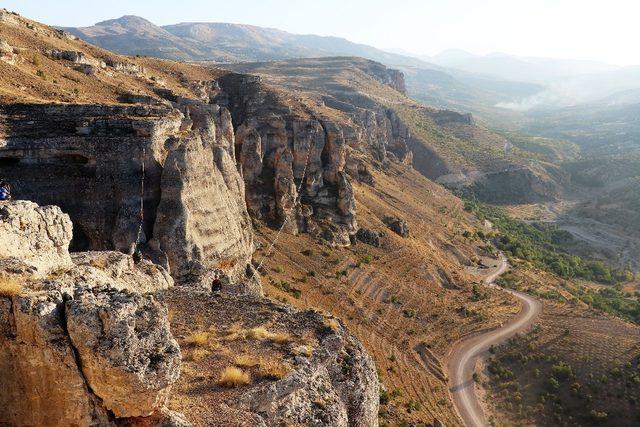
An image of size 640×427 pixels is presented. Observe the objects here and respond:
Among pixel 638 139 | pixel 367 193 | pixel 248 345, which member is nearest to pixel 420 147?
pixel 367 193

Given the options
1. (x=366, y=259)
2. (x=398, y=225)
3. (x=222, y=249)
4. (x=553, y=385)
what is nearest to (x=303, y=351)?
(x=222, y=249)

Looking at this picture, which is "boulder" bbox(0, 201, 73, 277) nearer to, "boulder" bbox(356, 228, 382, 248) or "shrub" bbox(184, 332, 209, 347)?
"shrub" bbox(184, 332, 209, 347)

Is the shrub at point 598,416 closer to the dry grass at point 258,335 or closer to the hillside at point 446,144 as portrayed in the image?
the dry grass at point 258,335

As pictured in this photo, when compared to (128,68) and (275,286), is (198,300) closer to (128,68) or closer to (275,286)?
(275,286)

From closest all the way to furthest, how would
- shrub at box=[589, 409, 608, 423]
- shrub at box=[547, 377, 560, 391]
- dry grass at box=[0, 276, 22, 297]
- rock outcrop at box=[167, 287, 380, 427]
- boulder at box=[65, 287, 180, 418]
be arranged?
boulder at box=[65, 287, 180, 418] < dry grass at box=[0, 276, 22, 297] < rock outcrop at box=[167, 287, 380, 427] < shrub at box=[589, 409, 608, 423] < shrub at box=[547, 377, 560, 391]

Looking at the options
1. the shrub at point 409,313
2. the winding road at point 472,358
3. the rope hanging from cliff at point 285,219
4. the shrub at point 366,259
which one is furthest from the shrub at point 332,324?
the shrub at point 366,259

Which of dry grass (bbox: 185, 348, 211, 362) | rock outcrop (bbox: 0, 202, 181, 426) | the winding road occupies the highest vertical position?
rock outcrop (bbox: 0, 202, 181, 426)

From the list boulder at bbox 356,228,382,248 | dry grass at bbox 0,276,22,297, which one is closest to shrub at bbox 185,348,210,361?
dry grass at bbox 0,276,22,297

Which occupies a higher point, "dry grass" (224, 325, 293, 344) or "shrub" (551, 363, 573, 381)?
"dry grass" (224, 325, 293, 344)
